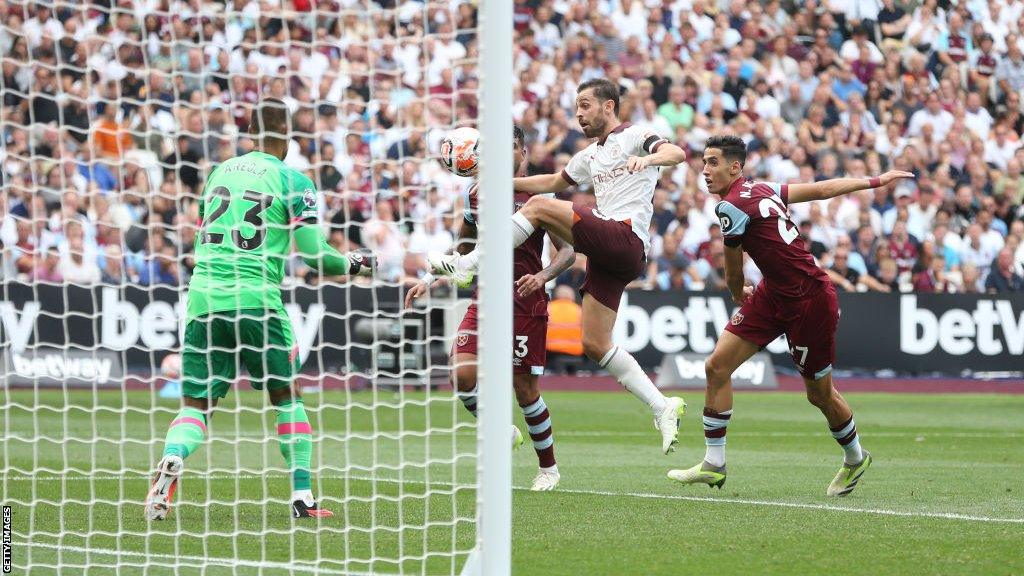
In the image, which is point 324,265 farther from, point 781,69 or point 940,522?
point 781,69

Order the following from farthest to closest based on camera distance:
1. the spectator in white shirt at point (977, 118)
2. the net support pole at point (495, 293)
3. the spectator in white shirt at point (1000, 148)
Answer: the spectator in white shirt at point (977, 118) < the spectator in white shirt at point (1000, 148) < the net support pole at point (495, 293)

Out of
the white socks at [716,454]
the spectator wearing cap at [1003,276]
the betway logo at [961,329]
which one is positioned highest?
the white socks at [716,454]

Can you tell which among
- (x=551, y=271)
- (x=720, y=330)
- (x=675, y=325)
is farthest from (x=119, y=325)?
(x=551, y=271)

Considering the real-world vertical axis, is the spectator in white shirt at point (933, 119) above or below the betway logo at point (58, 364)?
above

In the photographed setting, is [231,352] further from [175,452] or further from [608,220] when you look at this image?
[608,220]

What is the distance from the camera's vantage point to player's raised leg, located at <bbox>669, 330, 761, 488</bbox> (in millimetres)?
8805

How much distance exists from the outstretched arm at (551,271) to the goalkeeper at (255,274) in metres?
1.39

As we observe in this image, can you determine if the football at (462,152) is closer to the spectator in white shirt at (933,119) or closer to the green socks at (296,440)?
the green socks at (296,440)

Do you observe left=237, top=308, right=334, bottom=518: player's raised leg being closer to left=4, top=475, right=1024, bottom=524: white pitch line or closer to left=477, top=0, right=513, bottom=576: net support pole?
left=4, top=475, right=1024, bottom=524: white pitch line

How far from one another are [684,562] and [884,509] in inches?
85.3

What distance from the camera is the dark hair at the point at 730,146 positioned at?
8.74 m

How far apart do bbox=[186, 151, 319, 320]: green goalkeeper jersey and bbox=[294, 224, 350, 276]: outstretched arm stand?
0.07m

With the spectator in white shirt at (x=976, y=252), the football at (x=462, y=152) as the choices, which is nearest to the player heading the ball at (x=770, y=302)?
the football at (x=462, y=152)

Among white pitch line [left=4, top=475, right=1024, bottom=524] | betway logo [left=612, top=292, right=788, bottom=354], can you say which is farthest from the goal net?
betway logo [left=612, top=292, right=788, bottom=354]
